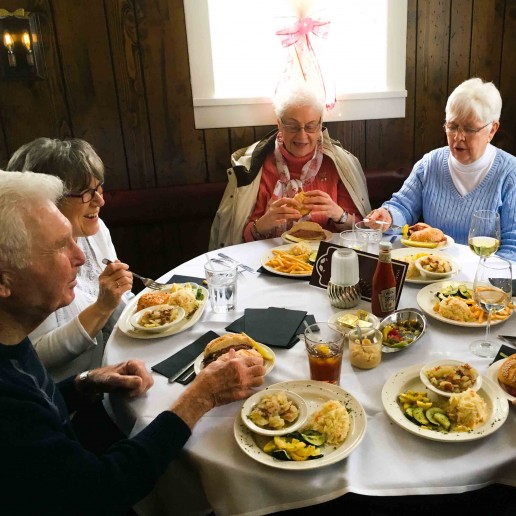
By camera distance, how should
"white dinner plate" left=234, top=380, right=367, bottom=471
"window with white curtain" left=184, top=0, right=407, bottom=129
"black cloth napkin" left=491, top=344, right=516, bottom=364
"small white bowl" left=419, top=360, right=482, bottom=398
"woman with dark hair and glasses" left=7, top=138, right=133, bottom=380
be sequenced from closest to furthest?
"white dinner plate" left=234, top=380, right=367, bottom=471
"small white bowl" left=419, top=360, right=482, bottom=398
"black cloth napkin" left=491, top=344, right=516, bottom=364
"woman with dark hair and glasses" left=7, top=138, right=133, bottom=380
"window with white curtain" left=184, top=0, right=407, bottom=129

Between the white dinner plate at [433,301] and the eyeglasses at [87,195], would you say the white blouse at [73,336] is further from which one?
the white dinner plate at [433,301]

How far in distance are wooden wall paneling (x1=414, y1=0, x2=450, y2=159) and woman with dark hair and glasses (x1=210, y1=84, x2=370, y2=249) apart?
0.85 metres

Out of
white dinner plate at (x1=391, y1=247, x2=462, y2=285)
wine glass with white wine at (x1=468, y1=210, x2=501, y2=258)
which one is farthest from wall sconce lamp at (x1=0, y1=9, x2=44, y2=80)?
wine glass with white wine at (x1=468, y1=210, x2=501, y2=258)

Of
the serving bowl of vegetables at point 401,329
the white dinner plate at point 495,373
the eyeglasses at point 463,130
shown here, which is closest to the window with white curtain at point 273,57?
→ the eyeglasses at point 463,130

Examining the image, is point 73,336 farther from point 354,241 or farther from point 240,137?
point 240,137

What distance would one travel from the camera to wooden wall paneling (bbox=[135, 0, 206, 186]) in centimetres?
280

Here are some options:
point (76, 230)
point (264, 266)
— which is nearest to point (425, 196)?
point (264, 266)

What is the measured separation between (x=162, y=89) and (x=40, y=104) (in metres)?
0.68

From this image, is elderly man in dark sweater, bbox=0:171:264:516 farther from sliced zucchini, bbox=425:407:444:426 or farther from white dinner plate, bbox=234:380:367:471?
sliced zucchini, bbox=425:407:444:426

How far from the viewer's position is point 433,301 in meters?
1.57

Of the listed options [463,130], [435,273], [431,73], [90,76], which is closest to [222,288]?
[435,273]

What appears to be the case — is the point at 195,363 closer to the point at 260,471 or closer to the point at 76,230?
the point at 260,471

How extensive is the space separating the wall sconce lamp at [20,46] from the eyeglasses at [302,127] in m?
1.36

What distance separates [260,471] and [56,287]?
577 mm
